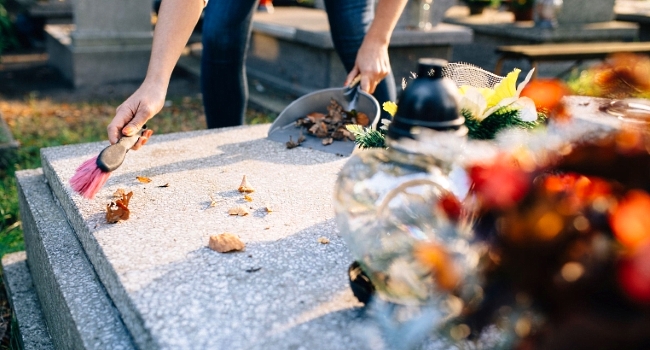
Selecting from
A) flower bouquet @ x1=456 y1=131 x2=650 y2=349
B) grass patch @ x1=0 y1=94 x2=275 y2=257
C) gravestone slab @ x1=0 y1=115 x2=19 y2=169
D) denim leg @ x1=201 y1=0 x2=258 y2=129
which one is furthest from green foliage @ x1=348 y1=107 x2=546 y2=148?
gravestone slab @ x1=0 y1=115 x2=19 y2=169

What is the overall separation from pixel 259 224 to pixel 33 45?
669 cm

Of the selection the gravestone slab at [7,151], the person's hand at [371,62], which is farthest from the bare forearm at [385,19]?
the gravestone slab at [7,151]

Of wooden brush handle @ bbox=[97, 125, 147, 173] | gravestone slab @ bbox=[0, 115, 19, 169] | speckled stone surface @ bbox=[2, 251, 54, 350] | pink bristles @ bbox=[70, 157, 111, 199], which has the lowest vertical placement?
speckled stone surface @ bbox=[2, 251, 54, 350]

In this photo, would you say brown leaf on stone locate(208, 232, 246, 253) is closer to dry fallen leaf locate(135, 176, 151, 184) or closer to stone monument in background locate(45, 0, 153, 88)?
dry fallen leaf locate(135, 176, 151, 184)

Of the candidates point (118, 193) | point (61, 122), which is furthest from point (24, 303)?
point (61, 122)

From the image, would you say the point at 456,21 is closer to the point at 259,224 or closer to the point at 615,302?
the point at 259,224

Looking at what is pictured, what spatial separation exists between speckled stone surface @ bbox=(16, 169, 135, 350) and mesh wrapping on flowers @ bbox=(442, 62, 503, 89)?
943mm

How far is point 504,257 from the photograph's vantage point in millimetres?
617

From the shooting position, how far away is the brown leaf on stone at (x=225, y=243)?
1213mm

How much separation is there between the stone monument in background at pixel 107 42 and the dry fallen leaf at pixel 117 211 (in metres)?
3.76

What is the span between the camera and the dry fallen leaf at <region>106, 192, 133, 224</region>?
1.36m

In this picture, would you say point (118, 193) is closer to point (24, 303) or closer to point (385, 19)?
point (24, 303)

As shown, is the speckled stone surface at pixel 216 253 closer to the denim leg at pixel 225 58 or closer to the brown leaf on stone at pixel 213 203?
the brown leaf on stone at pixel 213 203

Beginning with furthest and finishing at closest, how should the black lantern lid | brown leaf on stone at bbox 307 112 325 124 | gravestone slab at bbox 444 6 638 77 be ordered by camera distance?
gravestone slab at bbox 444 6 638 77 → brown leaf on stone at bbox 307 112 325 124 → the black lantern lid
